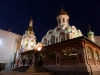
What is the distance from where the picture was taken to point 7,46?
→ 87.3ft

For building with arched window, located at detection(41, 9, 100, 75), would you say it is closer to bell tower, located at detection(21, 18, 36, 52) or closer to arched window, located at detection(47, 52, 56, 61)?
arched window, located at detection(47, 52, 56, 61)

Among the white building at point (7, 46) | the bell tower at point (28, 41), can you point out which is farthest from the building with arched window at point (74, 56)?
the white building at point (7, 46)

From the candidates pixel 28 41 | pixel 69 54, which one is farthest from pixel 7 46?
pixel 69 54

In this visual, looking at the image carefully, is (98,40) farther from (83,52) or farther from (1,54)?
(1,54)

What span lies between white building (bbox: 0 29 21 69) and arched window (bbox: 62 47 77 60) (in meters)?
20.6

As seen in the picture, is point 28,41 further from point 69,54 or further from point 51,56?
point 69,54

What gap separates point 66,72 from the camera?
999 cm

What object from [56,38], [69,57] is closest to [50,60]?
[69,57]

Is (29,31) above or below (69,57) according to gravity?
above

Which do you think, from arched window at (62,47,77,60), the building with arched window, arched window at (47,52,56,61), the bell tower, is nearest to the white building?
the bell tower

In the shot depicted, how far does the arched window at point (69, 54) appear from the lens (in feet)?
34.7

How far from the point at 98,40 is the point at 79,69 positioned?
23431 mm

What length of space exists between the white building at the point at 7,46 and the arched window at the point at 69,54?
20.6 meters

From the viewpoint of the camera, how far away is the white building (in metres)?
25.3
